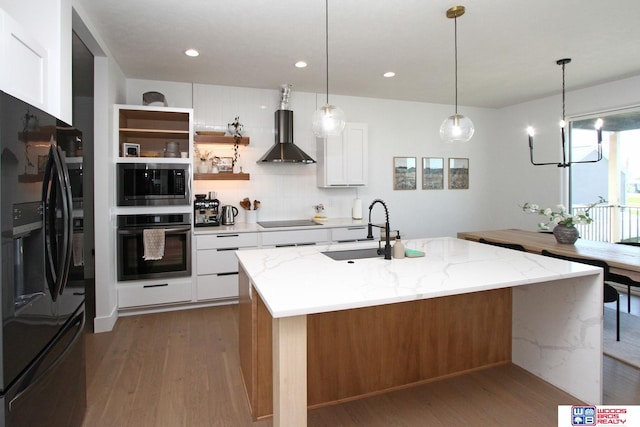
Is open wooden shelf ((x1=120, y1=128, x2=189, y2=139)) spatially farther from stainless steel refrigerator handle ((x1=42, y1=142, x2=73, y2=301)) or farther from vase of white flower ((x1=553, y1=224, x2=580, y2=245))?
vase of white flower ((x1=553, y1=224, x2=580, y2=245))

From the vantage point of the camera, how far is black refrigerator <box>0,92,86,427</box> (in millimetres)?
1240

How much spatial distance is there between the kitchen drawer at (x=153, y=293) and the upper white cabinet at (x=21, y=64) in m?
2.24

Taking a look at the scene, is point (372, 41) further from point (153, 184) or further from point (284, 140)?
point (153, 184)

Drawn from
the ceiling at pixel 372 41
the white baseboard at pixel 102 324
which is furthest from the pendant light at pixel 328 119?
the white baseboard at pixel 102 324

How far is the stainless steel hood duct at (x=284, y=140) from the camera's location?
4332mm

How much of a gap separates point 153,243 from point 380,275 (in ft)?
8.96

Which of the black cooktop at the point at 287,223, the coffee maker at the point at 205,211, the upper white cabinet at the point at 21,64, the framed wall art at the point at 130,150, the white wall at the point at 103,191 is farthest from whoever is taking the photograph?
the black cooktop at the point at 287,223

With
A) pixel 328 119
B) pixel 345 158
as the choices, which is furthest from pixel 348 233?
pixel 328 119

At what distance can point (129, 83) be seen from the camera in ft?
13.8

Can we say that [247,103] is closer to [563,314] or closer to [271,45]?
[271,45]

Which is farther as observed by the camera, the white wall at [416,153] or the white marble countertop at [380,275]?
the white wall at [416,153]

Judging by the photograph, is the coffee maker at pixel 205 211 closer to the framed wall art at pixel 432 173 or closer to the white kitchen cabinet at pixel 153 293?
the white kitchen cabinet at pixel 153 293

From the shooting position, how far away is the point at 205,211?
4.37 meters

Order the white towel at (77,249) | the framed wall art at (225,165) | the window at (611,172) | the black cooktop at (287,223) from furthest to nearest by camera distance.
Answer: the window at (611,172) < the framed wall art at (225,165) < the black cooktop at (287,223) < the white towel at (77,249)
